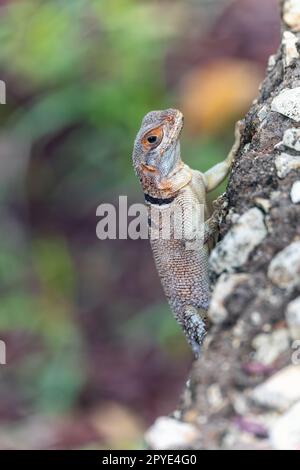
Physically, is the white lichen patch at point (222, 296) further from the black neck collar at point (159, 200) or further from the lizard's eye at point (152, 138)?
the lizard's eye at point (152, 138)

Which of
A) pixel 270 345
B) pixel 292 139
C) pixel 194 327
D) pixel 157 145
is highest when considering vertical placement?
pixel 157 145

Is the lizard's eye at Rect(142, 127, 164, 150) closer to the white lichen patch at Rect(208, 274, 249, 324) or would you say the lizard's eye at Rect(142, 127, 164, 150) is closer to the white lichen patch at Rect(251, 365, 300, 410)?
the white lichen patch at Rect(208, 274, 249, 324)

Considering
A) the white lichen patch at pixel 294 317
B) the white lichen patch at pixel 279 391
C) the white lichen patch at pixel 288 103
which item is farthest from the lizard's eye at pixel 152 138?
the white lichen patch at pixel 279 391

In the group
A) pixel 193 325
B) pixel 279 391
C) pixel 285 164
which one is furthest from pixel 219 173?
pixel 279 391

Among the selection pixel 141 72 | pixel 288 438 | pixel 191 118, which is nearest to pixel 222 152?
pixel 191 118

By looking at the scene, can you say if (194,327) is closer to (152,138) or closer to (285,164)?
(152,138)
